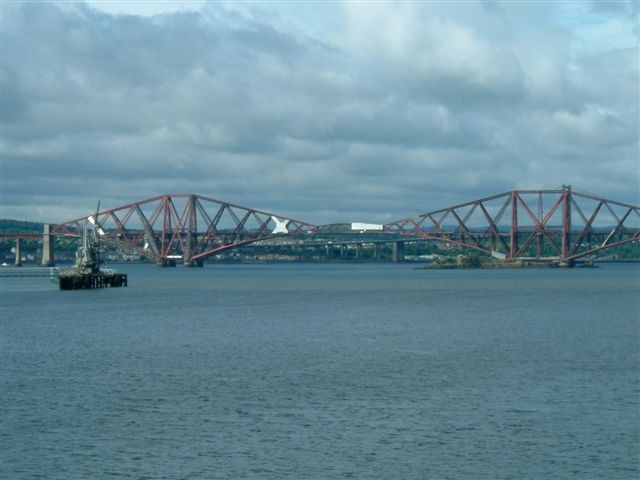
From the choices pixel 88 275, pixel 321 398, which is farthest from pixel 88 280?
pixel 321 398

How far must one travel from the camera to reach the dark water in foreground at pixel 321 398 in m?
25.0

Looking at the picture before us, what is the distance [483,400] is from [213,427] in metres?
8.80

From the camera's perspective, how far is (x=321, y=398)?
3272 cm

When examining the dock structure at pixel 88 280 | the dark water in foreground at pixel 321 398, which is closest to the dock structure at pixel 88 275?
the dock structure at pixel 88 280

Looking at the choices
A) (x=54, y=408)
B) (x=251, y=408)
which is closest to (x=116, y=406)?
(x=54, y=408)

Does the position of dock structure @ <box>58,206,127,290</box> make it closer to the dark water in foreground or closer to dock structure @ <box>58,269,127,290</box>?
dock structure @ <box>58,269,127,290</box>

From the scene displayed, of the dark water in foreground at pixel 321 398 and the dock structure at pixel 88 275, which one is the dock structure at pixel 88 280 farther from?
the dark water in foreground at pixel 321 398

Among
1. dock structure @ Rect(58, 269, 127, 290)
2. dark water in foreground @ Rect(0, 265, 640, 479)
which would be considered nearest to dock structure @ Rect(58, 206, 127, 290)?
dock structure @ Rect(58, 269, 127, 290)

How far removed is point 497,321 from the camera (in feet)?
206

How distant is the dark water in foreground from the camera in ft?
81.9

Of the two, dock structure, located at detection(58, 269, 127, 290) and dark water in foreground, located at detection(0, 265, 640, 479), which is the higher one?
dock structure, located at detection(58, 269, 127, 290)

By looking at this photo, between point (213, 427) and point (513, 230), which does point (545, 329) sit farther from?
point (513, 230)

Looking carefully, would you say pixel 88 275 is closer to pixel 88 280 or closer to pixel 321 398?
pixel 88 280

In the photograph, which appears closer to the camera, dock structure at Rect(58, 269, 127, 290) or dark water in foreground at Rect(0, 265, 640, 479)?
dark water in foreground at Rect(0, 265, 640, 479)
